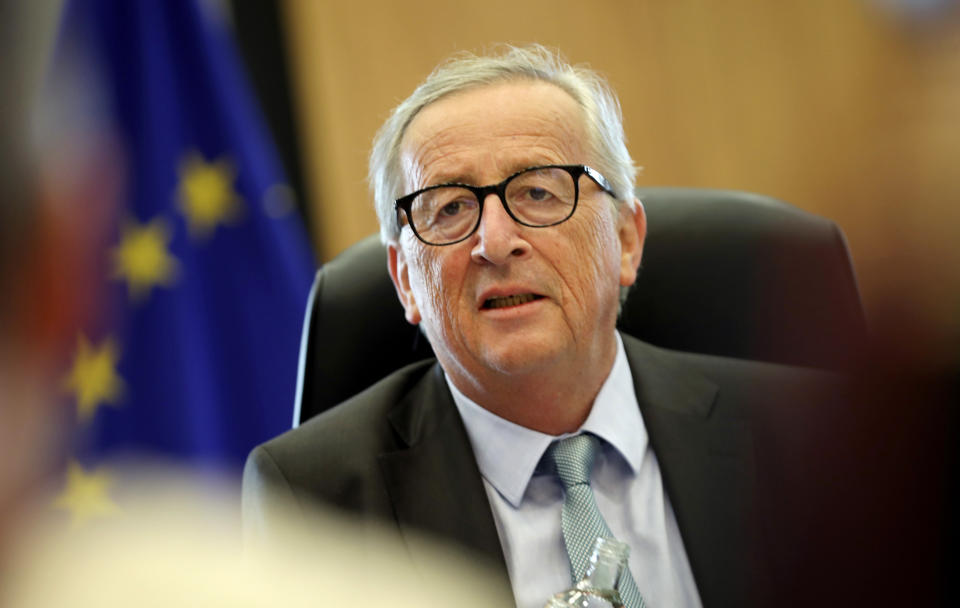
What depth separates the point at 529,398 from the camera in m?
1.64

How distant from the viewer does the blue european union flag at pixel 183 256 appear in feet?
8.04

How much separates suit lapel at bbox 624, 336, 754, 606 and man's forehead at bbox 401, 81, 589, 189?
1.45 ft

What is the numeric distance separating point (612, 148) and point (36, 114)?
1.56 metres

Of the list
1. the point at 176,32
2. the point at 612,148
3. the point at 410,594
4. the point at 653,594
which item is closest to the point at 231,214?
the point at 176,32

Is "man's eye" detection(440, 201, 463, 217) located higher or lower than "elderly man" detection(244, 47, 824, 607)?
higher

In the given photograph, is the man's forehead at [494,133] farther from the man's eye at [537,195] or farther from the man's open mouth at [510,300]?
the man's open mouth at [510,300]

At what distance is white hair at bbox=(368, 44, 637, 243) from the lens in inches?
68.1

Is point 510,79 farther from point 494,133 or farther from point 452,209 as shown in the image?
point 452,209

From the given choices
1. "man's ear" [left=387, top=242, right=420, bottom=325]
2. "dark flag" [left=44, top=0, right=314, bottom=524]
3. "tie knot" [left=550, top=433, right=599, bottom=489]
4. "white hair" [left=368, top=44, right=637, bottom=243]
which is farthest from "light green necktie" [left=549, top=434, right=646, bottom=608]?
"dark flag" [left=44, top=0, right=314, bottom=524]

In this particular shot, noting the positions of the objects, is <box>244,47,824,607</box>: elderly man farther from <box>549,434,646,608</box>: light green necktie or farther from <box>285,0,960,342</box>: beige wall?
<box>285,0,960,342</box>: beige wall

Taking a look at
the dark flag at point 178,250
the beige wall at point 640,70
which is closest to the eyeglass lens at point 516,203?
the dark flag at point 178,250

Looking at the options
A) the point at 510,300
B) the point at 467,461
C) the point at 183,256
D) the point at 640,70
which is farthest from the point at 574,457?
the point at 640,70

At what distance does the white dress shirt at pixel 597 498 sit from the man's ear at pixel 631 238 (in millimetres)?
191

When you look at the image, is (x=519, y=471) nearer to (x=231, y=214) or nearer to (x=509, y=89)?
(x=509, y=89)
